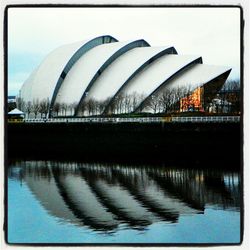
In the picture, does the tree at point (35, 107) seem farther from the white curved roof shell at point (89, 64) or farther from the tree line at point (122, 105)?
the white curved roof shell at point (89, 64)

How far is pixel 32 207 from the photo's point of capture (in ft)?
10.4

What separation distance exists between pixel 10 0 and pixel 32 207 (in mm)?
1339

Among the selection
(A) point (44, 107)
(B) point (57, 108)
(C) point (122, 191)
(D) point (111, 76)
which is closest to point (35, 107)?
(A) point (44, 107)

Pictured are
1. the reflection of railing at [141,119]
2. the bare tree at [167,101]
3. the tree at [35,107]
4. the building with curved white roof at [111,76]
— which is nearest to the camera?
the tree at [35,107]

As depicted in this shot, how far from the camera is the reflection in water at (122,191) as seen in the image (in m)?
3.17

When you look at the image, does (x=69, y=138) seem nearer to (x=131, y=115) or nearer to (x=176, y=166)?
(x=131, y=115)

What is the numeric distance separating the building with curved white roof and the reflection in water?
528 mm

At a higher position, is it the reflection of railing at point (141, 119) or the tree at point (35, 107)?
the tree at point (35, 107)

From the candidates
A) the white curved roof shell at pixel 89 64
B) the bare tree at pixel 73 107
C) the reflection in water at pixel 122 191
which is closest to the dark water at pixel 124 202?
the reflection in water at pixel 122 191

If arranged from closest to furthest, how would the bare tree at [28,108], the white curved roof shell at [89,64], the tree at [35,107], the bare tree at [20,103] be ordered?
the bare tree at [20,103]
the bare tree at [28,108]
the tree at [35,107]
the white curved roof shell at [89,64]

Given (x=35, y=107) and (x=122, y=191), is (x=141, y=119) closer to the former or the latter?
(x=122, y=191)

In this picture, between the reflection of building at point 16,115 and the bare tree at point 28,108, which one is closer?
the reflection of building at point 16,115

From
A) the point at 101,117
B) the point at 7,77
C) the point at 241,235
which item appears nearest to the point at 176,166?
the point at 101,117

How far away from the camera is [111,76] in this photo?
8.45 m
